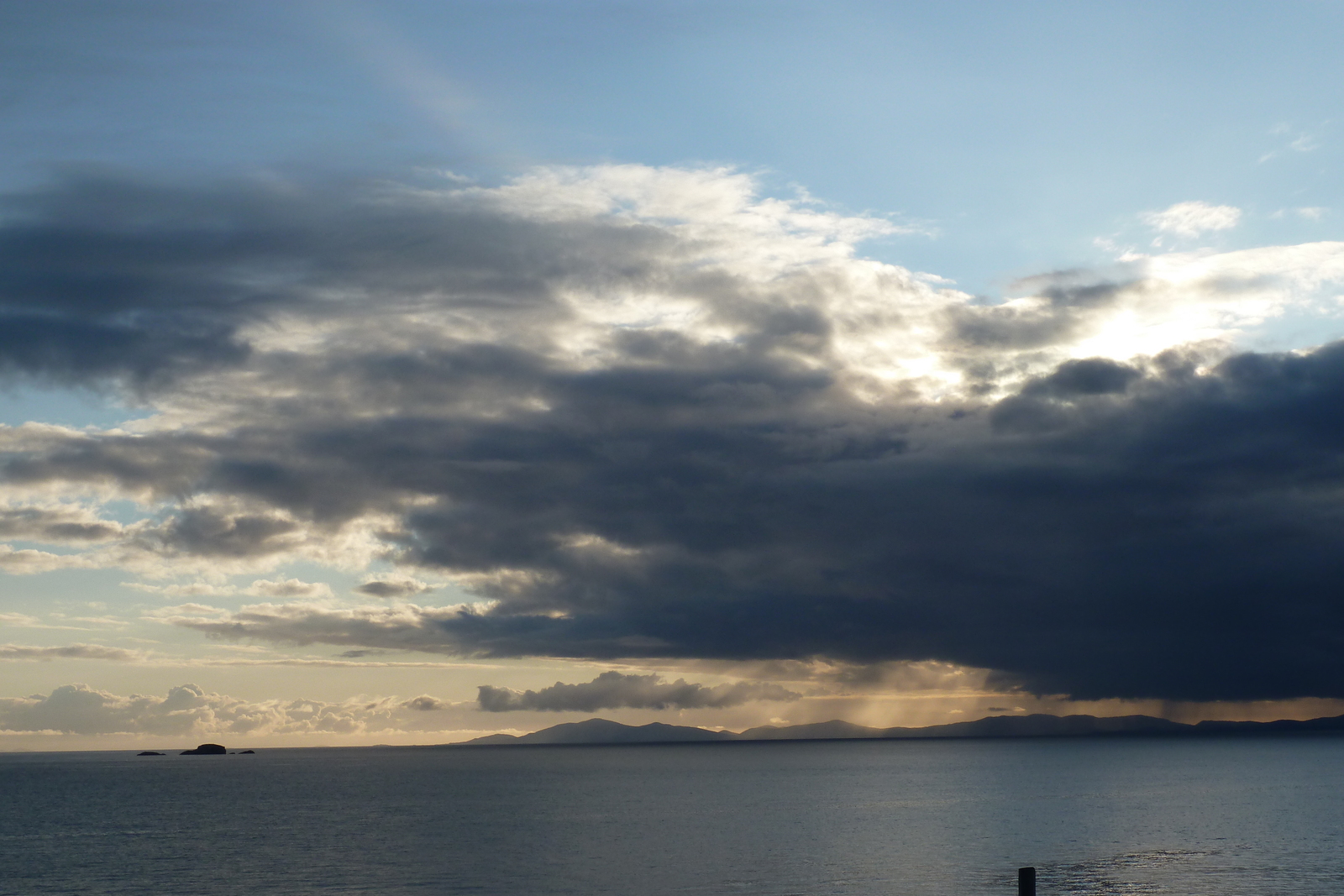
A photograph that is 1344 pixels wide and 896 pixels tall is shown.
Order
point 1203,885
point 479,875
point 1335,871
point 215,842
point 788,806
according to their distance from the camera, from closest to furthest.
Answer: point 1203,885 → point 1335,871 → point 479,875 → point 215,842 → point 788,806

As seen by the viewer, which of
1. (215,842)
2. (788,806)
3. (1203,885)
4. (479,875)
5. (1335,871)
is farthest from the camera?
(788,806)

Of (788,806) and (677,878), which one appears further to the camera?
(788,806)

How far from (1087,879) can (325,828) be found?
92.2 meters

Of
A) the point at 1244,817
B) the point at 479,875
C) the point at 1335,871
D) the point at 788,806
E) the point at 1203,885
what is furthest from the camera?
the point at 788,806

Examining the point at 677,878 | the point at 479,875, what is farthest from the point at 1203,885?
the point at 479,875

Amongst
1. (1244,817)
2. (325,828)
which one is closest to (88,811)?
(325,828)

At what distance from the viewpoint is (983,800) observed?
169m

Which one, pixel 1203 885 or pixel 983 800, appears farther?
pixel 983 800

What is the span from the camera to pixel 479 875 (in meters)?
89.5

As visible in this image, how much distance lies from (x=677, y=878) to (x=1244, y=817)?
8318cm

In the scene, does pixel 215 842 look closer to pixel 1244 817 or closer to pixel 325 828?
pixel 325 828

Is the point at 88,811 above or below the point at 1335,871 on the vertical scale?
below

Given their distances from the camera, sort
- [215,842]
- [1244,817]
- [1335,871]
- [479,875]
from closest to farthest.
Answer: [1335,871] → [479,875] → [215,842] → [1244,817]

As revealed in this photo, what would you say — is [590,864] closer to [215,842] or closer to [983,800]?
[215,842]
